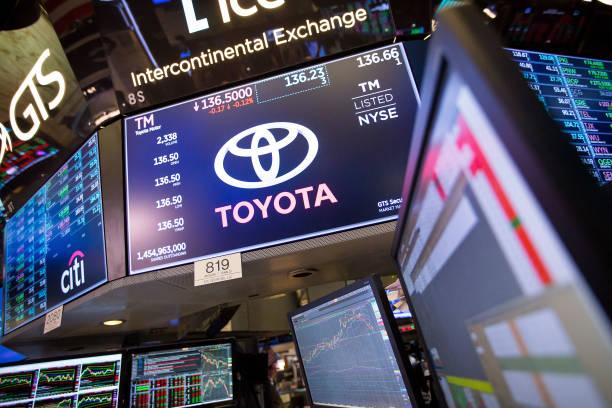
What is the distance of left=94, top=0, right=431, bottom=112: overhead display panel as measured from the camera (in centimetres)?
168

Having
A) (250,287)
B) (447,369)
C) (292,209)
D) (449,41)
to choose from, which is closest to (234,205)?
(292,209)

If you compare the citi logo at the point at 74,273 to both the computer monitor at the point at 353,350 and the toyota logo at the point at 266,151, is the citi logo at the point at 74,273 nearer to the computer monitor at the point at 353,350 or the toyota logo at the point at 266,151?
the toyota logo at the point at 266,151

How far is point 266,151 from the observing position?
64.1 inches

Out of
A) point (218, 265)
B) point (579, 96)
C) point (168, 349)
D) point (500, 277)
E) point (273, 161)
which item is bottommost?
point (500, 277)

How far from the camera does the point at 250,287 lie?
6.18 ft

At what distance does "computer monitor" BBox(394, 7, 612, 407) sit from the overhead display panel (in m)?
1.31

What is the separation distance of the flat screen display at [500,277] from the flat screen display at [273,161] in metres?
0.85

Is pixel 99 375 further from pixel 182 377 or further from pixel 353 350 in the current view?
pixel 353 350

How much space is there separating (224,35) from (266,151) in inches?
22.0

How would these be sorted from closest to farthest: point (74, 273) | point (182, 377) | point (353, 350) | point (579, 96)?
point (353, 350) → point (74, 273) → point (579, 96) → point (182, 377)

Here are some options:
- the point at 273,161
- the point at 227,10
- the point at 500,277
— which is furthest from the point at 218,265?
the point at 500,277

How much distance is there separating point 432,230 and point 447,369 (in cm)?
37

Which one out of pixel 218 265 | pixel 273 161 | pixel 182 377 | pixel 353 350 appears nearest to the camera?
pixel 353 350

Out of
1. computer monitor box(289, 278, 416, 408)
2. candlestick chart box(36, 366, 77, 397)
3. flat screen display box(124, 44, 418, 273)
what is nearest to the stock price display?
computer monitor box(289, 278, 416, 408)
